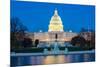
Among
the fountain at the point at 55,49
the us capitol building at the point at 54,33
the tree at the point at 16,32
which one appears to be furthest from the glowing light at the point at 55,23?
the tree at the point at 16,32

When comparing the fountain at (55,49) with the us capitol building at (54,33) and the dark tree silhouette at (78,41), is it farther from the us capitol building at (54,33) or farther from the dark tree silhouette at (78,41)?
the dark tree silhouette at (78,41)

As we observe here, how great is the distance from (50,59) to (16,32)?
0.45 metres

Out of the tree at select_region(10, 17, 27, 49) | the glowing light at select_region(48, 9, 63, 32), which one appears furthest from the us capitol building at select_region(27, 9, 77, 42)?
the tree at select_region(10, 17, 27, 49)

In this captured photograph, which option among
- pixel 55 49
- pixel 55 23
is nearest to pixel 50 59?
pixel 55 49

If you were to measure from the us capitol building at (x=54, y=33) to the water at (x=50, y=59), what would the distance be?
0.59 feet

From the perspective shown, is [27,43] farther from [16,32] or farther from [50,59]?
[50,59]

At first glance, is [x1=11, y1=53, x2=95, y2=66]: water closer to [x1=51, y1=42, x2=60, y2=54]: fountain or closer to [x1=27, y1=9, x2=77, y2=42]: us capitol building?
[x1=51, y1=42, x2=60, y2=54]: fountain

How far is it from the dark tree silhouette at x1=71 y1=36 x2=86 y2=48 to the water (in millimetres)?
111

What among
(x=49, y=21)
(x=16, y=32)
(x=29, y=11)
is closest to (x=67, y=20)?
(x=49, y=21)

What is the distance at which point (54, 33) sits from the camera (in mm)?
2258

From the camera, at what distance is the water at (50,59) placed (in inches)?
82.8
